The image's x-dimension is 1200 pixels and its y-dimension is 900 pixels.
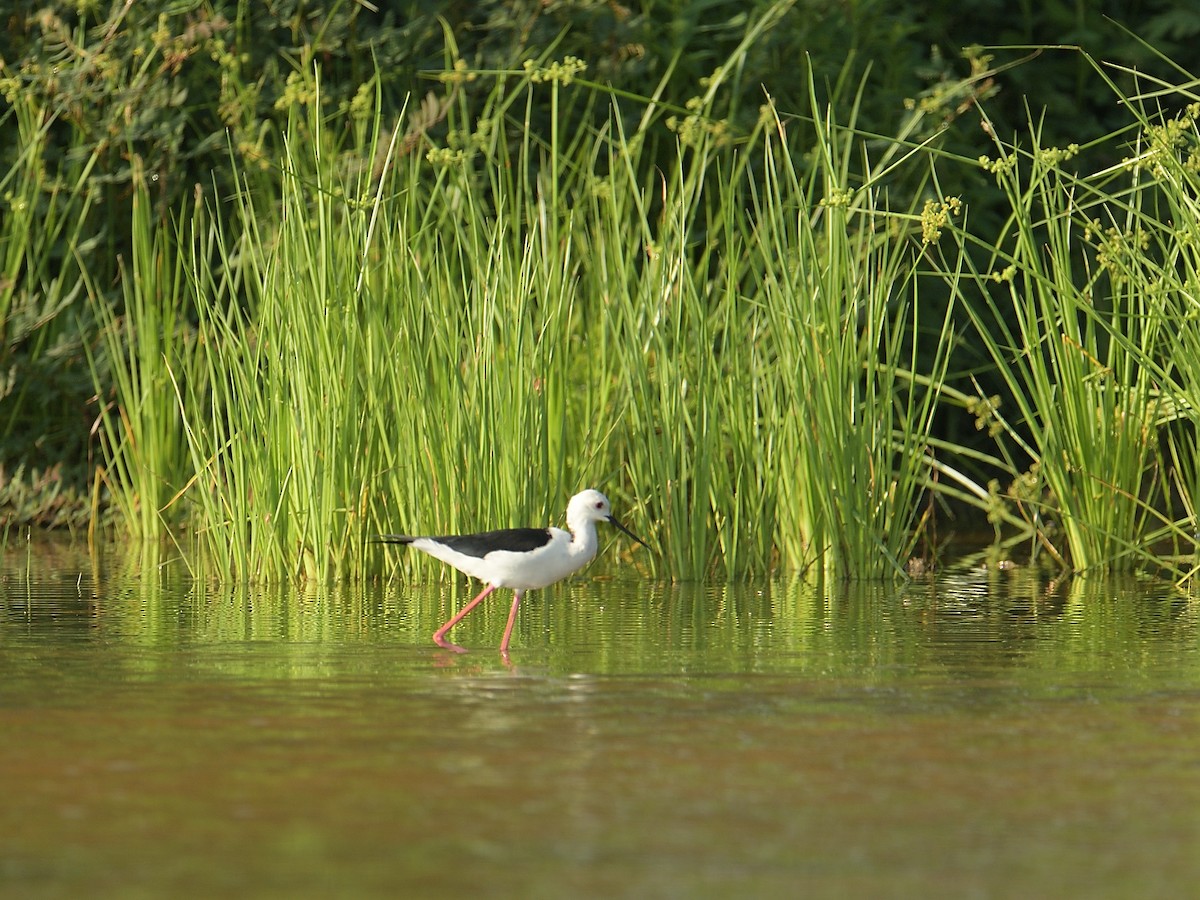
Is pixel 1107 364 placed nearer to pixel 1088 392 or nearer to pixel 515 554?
pixel 1088 392

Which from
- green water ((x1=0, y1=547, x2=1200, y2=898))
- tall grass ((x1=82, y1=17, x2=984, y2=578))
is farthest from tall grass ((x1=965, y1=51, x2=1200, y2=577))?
green water ((x1=0, y1=547, x2=1200, y2=898))

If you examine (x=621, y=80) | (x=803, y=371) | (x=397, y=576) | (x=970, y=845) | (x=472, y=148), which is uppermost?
(x=621, y=80)

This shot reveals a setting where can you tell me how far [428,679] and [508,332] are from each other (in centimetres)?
254

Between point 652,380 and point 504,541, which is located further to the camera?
point 652,380

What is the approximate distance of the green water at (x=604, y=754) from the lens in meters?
3.26

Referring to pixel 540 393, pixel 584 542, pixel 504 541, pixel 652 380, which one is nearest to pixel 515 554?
pixel 504 541

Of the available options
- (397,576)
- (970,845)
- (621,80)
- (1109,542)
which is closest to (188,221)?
(621,80)

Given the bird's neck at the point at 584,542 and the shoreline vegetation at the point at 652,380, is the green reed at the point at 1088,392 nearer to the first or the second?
the shoreline vegetation at the point at 652,380

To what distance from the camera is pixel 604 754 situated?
4160 millimetres

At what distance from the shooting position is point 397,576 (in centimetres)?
786

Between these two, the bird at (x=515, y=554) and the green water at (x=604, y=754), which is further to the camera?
the bird at (x=515, y=554)

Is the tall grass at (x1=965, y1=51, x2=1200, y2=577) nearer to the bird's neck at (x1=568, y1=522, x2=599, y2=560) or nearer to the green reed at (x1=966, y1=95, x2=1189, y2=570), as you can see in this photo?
the green reed at (x1=966, y1=95, x2=1189, y2=570)

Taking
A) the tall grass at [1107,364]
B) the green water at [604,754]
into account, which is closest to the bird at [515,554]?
the green water at [604,754]

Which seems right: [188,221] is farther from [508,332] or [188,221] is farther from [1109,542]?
[1109,542]
